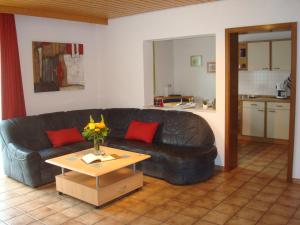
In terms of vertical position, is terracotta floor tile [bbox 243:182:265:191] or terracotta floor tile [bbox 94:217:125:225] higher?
terracotta floor tile [bbox 94:217:125:225]

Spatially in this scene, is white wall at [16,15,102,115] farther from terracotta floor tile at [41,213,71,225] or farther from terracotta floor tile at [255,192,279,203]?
terracotta floor tile at [255,192,279,203]

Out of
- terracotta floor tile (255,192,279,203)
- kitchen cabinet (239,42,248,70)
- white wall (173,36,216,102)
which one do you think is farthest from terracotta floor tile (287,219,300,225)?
white wall (173,36,216,102)

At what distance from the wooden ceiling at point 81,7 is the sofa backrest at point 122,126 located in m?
1.59

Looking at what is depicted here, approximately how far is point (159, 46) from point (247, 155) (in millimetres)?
3557

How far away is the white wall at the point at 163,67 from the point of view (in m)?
7.96

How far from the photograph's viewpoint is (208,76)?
7.92 m

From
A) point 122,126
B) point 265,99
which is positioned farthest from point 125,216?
point 265,99

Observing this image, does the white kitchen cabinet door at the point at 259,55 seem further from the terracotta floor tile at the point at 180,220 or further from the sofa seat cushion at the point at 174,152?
the terracotta floor tile at the point at 180,220

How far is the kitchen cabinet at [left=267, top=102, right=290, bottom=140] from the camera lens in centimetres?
631

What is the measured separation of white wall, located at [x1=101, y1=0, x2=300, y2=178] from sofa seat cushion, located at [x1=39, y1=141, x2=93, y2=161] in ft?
4.61

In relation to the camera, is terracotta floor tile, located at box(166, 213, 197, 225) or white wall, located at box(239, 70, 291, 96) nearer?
terracotta floor tile, located at box(166, 213, 197, 225)

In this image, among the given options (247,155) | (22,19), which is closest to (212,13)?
(247,155)

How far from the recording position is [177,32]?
17.1 feet

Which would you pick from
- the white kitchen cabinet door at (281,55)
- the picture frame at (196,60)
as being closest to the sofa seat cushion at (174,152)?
the white kitchen cabinet door at (281,55)
